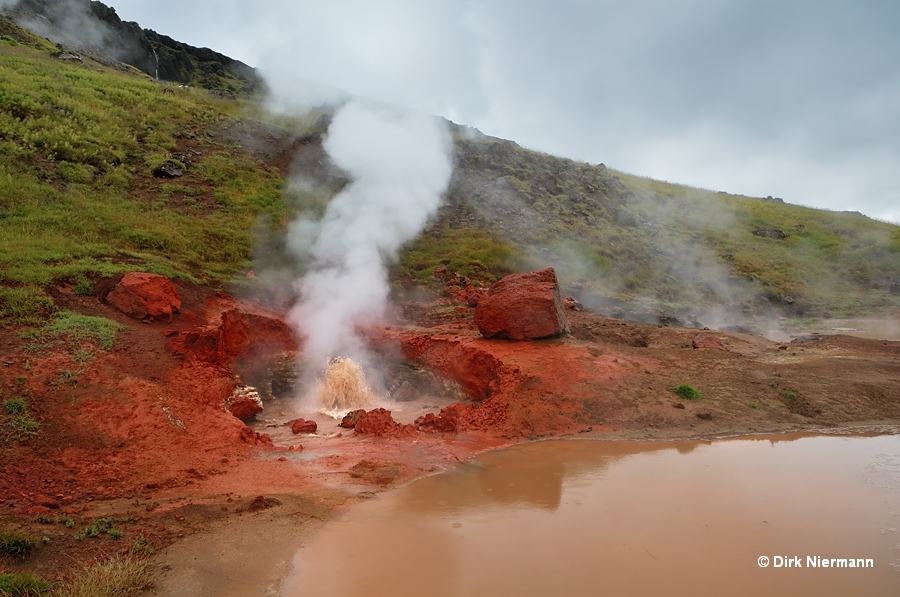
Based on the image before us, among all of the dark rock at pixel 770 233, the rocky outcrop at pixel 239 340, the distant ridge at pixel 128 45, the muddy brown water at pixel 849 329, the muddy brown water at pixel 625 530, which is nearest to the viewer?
the muddy brown water at pixel 625 530

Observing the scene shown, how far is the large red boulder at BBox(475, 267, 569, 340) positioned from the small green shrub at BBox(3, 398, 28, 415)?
863 centimetres

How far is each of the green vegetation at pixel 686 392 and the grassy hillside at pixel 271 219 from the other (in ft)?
31.5

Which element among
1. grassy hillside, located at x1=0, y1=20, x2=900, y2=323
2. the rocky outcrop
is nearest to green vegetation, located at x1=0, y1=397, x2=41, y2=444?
grassy hillside, located at x1=0, y1=20, x2=900, y2=323

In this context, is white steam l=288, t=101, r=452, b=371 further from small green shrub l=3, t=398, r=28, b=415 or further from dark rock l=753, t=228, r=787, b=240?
dark rock l=753, t=228, r=787, b=240

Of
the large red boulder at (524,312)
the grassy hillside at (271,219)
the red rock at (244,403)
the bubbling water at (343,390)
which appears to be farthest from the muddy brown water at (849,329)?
the red rock at (244,403)

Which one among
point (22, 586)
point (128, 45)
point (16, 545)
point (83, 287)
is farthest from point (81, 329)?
point (128, 45)

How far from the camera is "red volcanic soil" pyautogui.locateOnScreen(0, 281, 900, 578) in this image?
18.9 feet

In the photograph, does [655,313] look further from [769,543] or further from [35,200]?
[35,200]

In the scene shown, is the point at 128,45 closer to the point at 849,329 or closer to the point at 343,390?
the point at 343,390

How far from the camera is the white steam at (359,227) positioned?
12.9 meters

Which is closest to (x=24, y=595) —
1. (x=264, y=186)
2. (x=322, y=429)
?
(x=322, y=429)

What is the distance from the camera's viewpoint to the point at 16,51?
2439 cm

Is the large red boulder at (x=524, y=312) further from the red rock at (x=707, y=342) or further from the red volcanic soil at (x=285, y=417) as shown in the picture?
the red rock at (x=707, y=342)

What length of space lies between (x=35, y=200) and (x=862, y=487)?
60.6 feet
